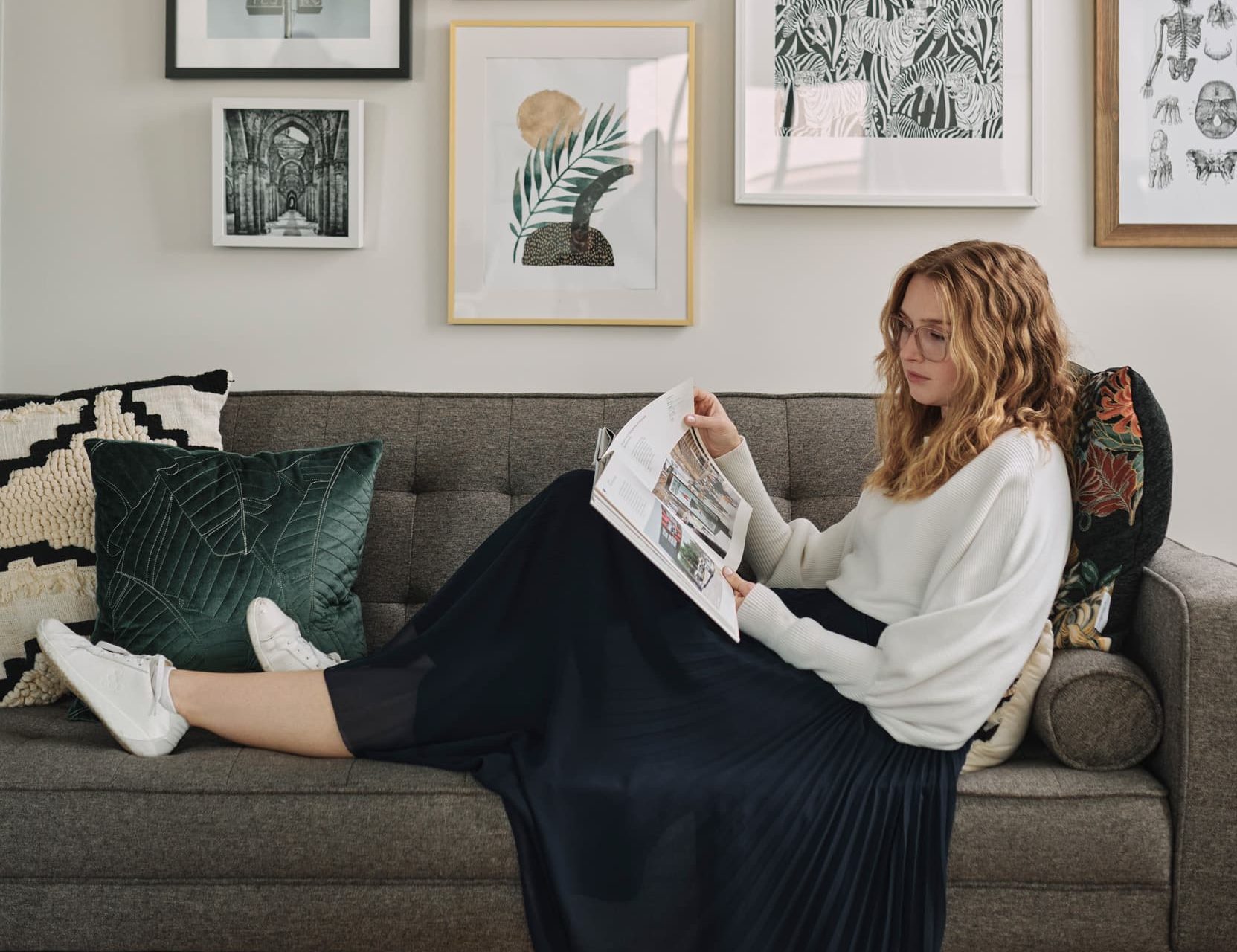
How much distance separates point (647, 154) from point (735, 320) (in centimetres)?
40

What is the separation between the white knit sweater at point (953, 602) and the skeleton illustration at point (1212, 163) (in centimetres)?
114

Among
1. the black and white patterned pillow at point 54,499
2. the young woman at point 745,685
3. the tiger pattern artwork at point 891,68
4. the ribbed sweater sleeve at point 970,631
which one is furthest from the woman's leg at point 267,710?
the tiger pattern artwork at point 891,68

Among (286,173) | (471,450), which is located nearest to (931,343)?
(471,450)

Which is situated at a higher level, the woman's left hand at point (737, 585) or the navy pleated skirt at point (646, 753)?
the woman's left hand at point (737, 585)

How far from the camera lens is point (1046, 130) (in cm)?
214

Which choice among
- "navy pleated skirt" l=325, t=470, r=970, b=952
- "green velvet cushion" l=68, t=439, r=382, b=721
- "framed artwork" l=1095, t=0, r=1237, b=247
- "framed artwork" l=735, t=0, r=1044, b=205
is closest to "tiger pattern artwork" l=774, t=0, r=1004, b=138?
"framed artwork" l=735, t=0, r=1044, b=205

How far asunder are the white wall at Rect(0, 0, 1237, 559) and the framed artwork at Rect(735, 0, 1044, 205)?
5 cm

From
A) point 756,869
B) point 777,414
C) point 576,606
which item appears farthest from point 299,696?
point 777,414

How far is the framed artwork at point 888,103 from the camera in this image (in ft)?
6.88

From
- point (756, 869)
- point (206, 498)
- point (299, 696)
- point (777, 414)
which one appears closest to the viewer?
point (756, 869)

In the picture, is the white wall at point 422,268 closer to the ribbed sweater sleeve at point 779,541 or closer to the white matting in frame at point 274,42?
the white matting in frame at point 274,42

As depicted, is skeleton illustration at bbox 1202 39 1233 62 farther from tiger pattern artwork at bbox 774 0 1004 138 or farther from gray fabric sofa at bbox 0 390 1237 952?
gray fabric sofa at bbox 0 390 1237 952

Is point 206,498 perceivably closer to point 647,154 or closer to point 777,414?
point 777,414

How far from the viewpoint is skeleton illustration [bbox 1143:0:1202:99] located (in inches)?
82.7
